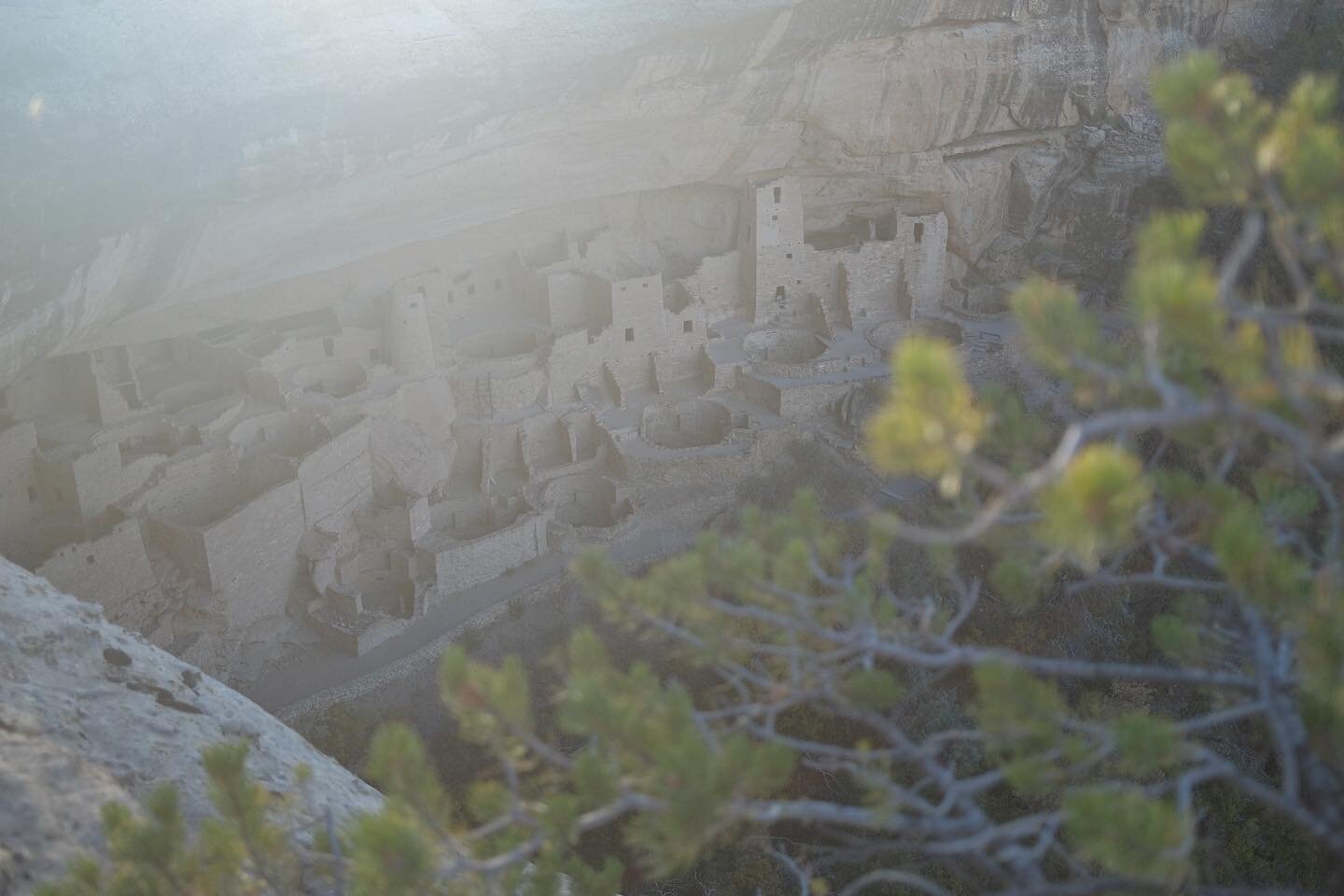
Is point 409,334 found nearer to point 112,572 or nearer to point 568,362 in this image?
point 568,362

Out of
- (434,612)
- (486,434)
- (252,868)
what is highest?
(252,868)

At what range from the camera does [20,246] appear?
9656 mm

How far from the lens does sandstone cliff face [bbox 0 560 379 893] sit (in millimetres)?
4336

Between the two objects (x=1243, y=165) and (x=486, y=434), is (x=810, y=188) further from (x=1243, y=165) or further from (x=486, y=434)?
(x=1243, y=165)

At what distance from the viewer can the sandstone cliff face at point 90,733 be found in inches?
171

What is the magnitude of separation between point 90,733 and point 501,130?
351 inches

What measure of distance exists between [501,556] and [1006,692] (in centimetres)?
1013

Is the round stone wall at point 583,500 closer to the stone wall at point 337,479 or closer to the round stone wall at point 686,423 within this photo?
the round stone wall at point 686,423

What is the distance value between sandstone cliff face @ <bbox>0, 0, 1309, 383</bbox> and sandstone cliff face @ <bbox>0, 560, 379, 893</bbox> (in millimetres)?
4975

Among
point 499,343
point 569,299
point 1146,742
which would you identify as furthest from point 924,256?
point 1146,742

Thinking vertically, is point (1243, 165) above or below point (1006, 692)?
above

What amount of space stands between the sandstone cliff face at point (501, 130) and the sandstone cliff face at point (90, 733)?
196 inches

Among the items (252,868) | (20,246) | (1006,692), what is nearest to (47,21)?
(20,246)

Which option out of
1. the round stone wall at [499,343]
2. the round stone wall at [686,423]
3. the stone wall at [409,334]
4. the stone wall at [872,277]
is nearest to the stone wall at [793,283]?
the stone wall at [872,277]
